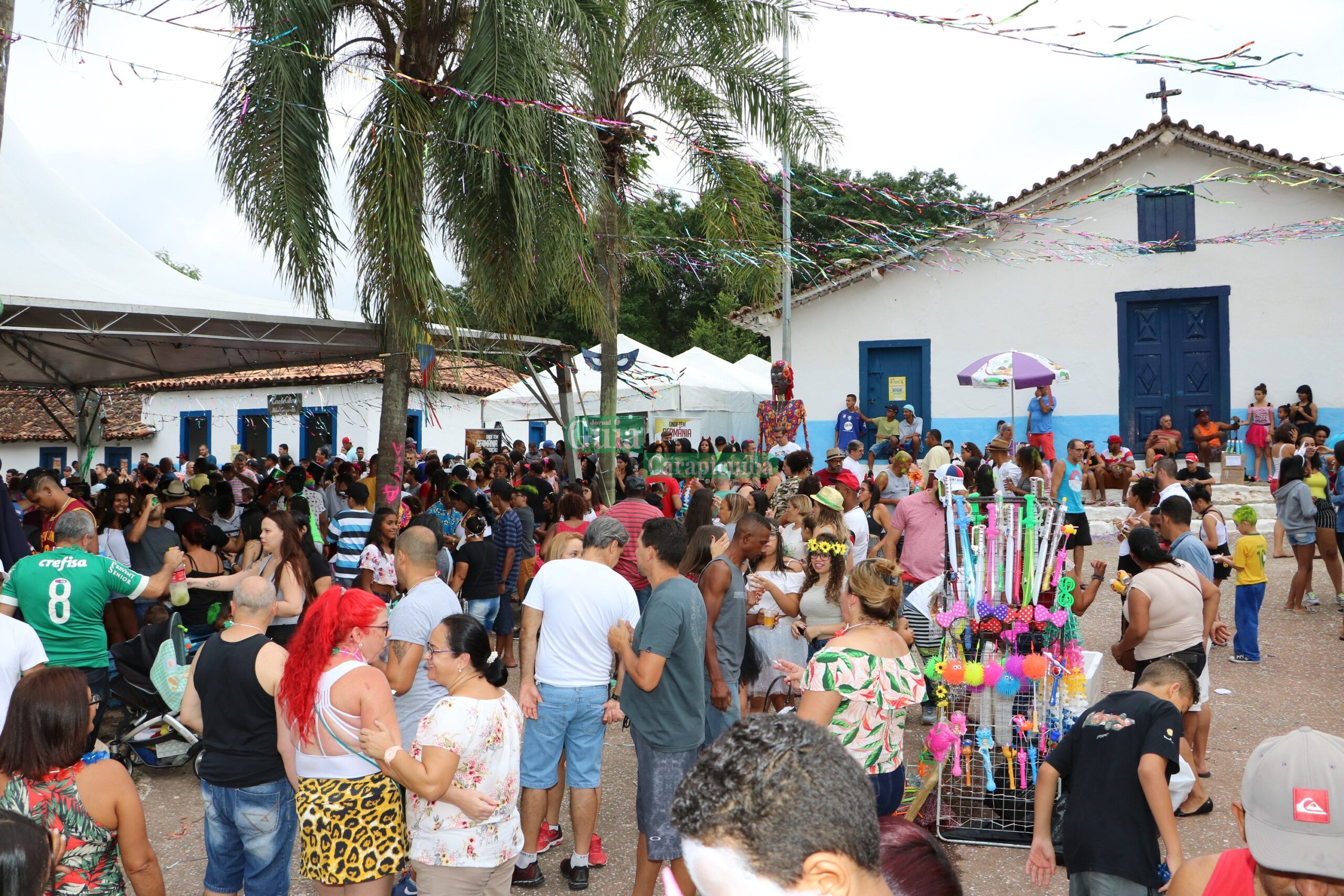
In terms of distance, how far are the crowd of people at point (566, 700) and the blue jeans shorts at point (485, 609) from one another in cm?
3

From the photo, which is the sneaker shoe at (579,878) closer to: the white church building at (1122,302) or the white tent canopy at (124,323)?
the white tent canopy at (124,323)

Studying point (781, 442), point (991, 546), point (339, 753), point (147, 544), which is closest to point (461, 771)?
point (339, 753)

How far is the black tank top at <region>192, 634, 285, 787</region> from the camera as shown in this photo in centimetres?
370

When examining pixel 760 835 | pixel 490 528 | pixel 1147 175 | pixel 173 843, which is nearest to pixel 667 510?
pixel 490 528

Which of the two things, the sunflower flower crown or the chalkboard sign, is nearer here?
the sunflower flower crown

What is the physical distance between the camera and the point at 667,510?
11.5 metres

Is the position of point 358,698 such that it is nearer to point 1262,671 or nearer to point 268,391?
point 1262,671

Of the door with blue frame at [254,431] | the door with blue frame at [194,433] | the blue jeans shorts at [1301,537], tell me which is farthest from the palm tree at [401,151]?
the door with blue frame at [194,433]

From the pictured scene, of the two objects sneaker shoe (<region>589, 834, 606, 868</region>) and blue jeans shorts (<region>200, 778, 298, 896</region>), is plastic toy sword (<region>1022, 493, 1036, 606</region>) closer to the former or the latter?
sneaker shoe (<region>589, 834, 606, 868</region>)

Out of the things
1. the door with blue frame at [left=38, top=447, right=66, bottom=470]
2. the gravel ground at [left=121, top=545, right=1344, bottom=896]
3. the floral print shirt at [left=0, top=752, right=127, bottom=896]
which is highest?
the door with blue frame at [left=38, top=447, right=66, bottom=470]

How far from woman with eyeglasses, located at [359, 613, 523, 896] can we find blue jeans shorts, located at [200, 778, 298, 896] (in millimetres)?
555

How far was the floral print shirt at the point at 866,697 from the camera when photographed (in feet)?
12.9

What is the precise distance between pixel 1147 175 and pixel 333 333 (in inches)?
556

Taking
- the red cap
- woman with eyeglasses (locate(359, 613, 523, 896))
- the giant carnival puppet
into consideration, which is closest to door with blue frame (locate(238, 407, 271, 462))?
the giant carnival puppet
